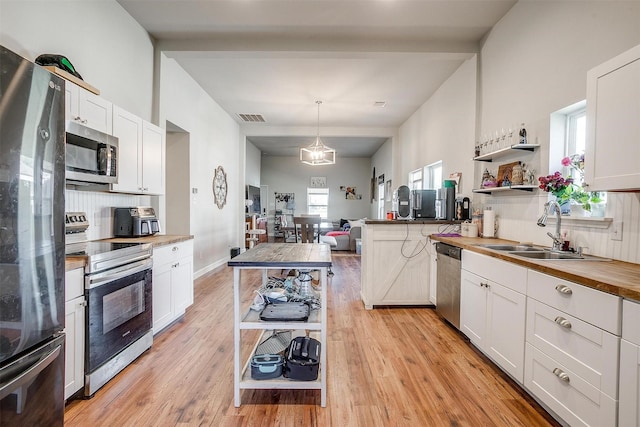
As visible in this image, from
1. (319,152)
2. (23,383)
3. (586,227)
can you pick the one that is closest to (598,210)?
(586,227)

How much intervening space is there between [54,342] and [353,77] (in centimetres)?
421

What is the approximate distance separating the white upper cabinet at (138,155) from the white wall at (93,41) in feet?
1.32

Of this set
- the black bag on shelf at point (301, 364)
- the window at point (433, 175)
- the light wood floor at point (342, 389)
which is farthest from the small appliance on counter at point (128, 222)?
the window at point (433, 175)

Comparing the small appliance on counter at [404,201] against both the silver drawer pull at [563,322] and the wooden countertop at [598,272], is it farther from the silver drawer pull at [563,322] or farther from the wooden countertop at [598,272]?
the silver drawer pull at [563,322]

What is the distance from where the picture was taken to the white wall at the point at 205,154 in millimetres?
3803

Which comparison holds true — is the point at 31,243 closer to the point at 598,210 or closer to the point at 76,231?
the point at 76,231

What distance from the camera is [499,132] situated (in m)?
2.98

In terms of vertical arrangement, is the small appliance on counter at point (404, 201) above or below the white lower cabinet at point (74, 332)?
above

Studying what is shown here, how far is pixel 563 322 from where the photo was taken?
1.48 meters

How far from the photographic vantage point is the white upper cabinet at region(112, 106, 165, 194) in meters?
2.45

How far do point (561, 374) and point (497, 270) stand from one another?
0.70 m

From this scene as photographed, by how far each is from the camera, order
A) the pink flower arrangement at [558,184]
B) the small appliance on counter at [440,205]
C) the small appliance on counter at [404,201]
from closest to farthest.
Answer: the pink flower arrangement at [558,184], the small appliance on counter at [440,205], the small appliance on counter at [404,201]

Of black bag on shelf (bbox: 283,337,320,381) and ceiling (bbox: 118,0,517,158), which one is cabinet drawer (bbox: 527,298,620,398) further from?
ceiling (bbox: 118,0,517,158)

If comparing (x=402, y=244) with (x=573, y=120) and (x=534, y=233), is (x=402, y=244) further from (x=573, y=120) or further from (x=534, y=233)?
(x=573, y=120)
